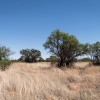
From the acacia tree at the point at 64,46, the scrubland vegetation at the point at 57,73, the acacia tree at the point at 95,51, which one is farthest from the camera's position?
the acacia tree at the point at 95,51

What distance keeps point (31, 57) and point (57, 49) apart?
3214cm

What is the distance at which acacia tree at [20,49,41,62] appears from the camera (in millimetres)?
61406

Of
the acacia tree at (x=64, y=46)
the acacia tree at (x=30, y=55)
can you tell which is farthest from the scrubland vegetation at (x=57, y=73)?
the acacia tree at (x=30, y=55)

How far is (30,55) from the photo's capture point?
61.9 m

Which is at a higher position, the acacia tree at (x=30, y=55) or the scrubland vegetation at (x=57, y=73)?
the acacia tree at (x=30, y=55)

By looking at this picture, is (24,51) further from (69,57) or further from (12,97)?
(12,97)

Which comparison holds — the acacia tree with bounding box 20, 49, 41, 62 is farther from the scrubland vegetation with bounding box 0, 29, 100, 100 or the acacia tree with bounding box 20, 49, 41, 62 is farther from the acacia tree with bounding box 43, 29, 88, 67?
the acacia tree with bounding box 43, 29, 88, 67

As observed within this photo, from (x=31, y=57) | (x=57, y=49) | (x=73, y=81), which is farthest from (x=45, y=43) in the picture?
(x=31, y=57)

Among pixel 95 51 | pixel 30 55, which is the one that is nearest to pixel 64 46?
pixel 95 51

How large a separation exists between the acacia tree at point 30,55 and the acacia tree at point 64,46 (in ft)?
102

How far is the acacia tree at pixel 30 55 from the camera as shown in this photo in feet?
201

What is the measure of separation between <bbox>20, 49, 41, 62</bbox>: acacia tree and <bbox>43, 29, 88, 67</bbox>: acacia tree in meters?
31.0

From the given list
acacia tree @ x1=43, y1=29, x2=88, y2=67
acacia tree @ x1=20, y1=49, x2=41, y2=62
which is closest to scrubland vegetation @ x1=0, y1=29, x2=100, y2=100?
acacia tree @ x1=43, y1=29, x2=88, y2=67

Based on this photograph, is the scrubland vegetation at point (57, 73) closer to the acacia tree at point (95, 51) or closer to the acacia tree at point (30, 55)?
the acacia tree at point (95, 51)
